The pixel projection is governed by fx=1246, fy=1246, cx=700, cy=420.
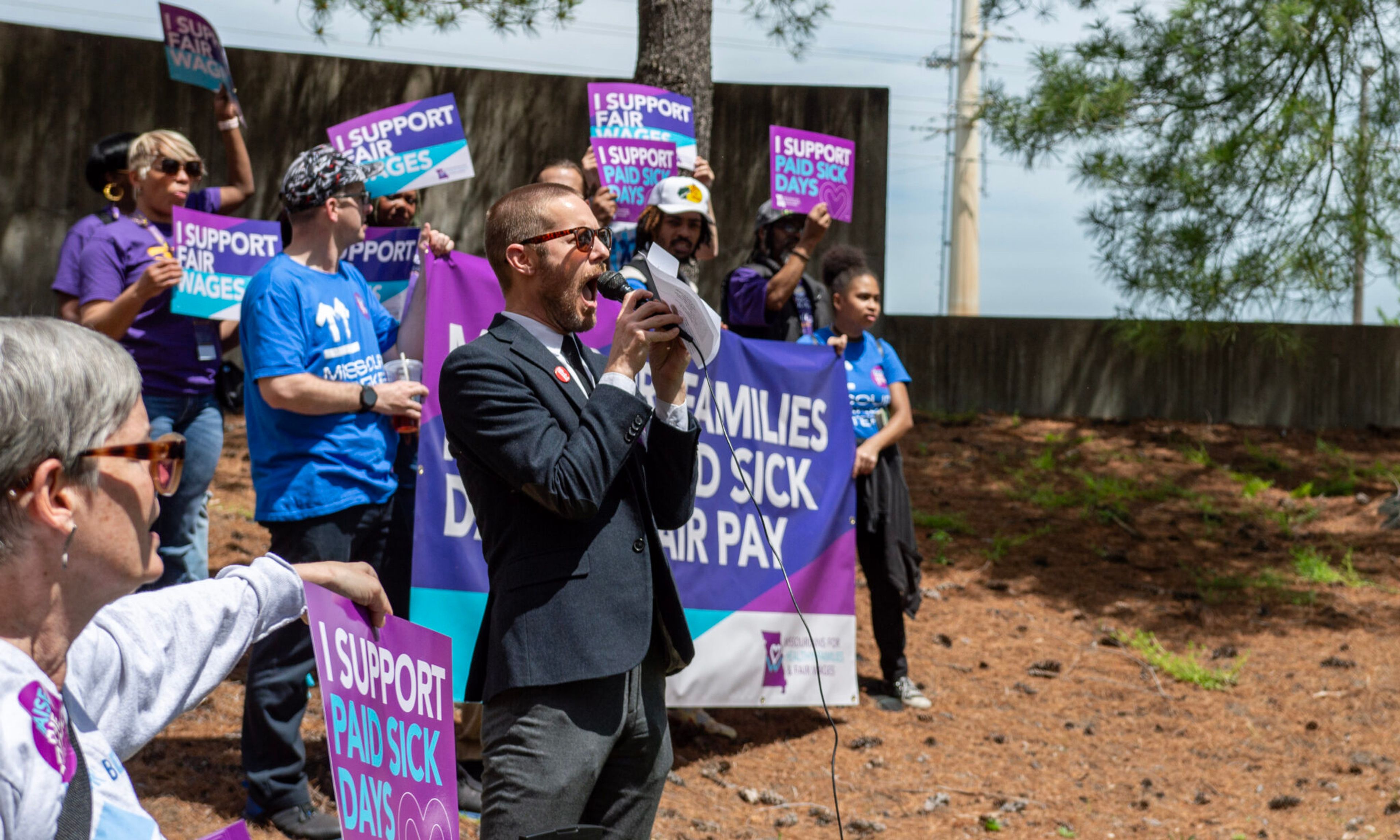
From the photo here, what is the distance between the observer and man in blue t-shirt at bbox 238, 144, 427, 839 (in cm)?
379

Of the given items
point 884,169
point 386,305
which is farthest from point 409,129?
point 884,169

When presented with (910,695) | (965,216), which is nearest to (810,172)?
(910,695)

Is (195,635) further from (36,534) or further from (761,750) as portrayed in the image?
(761,750)

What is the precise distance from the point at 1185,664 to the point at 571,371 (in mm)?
5264

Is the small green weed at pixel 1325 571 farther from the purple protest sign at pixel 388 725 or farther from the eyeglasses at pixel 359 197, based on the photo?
the purple protest sign at pixel 388 725

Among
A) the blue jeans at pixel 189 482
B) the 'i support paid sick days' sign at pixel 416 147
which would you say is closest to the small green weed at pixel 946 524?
the 'i support paid sick days' sign at pixel 416 147

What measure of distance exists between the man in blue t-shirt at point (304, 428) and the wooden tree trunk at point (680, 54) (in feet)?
9.76

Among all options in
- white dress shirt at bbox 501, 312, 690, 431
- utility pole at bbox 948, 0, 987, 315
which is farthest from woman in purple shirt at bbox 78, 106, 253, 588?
utility pole at bbox 948, 0, 987, 315

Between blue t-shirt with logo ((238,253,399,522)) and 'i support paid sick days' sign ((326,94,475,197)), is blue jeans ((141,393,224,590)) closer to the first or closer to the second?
blue t-shirt with logo ((238,253,399,522))

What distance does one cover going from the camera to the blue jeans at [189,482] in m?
4.56

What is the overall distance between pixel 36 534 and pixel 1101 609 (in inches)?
287

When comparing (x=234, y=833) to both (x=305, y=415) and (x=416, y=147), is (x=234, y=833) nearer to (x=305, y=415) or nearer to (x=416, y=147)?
(x=305, y=415)

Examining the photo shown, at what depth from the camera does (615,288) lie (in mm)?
2625

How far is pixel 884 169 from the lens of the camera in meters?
11.4
